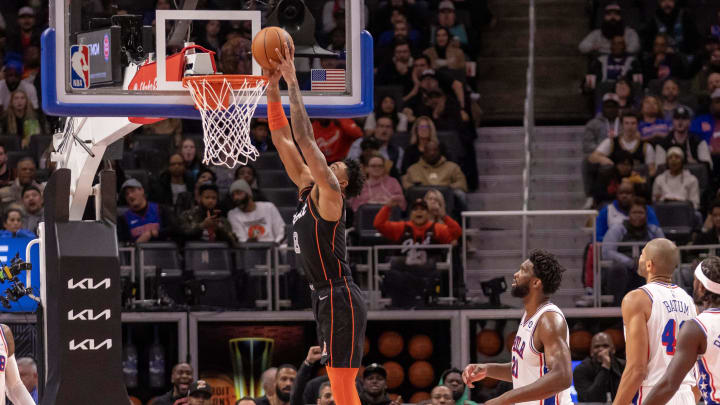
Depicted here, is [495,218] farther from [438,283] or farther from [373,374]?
[373,374]

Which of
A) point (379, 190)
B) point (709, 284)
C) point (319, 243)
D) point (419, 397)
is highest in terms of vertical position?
point (379, 190)

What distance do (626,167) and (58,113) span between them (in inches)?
314

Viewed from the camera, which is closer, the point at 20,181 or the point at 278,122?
the point at 278,122

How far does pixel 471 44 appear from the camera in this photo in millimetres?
17000

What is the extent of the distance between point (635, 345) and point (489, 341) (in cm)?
510

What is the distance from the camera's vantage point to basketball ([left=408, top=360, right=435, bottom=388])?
13031mm

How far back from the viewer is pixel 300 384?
10789 millimetres

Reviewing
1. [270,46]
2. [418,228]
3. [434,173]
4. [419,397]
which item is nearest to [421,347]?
[419,397]

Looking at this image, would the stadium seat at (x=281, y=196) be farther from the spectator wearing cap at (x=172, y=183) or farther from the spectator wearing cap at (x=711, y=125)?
the spectator wearing cap at (x=711, y=125)

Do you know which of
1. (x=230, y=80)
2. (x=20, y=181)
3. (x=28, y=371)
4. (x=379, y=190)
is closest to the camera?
(x=230, y=80)

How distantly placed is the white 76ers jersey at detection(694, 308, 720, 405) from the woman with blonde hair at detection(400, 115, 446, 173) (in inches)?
307

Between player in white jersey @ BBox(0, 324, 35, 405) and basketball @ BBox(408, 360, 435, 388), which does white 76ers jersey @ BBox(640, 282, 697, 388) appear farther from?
basketball @ BBox(408, 360, 435, 388)

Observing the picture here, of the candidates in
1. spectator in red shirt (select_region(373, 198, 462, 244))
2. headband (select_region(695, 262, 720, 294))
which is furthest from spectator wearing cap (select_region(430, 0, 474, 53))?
headband (select_region(695, 262, 720, 294))

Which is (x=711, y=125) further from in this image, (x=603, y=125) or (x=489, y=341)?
(x=489, y=341)
